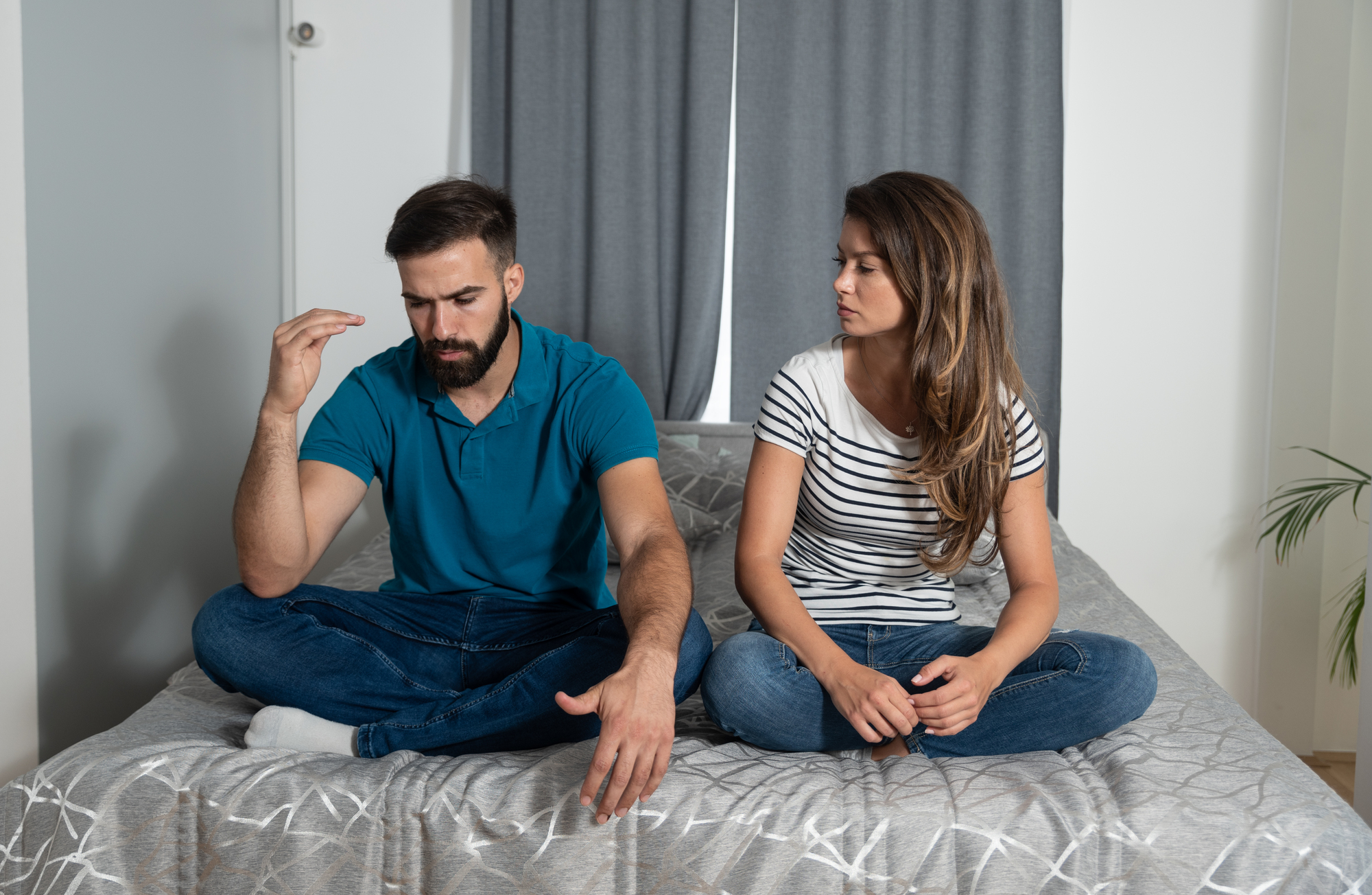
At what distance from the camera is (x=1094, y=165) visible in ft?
9.25

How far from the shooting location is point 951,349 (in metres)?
1.35

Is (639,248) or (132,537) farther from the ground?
(639,248)

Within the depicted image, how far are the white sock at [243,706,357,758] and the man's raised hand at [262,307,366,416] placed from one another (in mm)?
401

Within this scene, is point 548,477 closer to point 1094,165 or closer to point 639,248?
point 639,248

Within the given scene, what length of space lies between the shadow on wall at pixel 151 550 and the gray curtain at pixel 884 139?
1440mm

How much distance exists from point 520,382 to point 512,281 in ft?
0.57

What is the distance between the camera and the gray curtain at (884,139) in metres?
2.76

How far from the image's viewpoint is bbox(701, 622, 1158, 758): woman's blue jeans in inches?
46.4

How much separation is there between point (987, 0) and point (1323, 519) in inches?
67.1

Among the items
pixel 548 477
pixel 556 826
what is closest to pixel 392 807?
pixel 556 826

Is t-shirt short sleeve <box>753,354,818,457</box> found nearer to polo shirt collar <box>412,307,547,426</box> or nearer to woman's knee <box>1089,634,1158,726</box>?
polo shirt collar <box>412,307,547,426</box>

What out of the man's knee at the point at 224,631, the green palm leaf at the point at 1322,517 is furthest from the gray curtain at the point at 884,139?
the man's knee at the point at 224,631

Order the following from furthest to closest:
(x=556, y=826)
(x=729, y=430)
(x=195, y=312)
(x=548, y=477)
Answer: (x=729, y=430)
(x=195, y=312)
(x=548, y=477)
(x=556, y=826)

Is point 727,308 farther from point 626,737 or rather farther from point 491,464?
point 626,737
